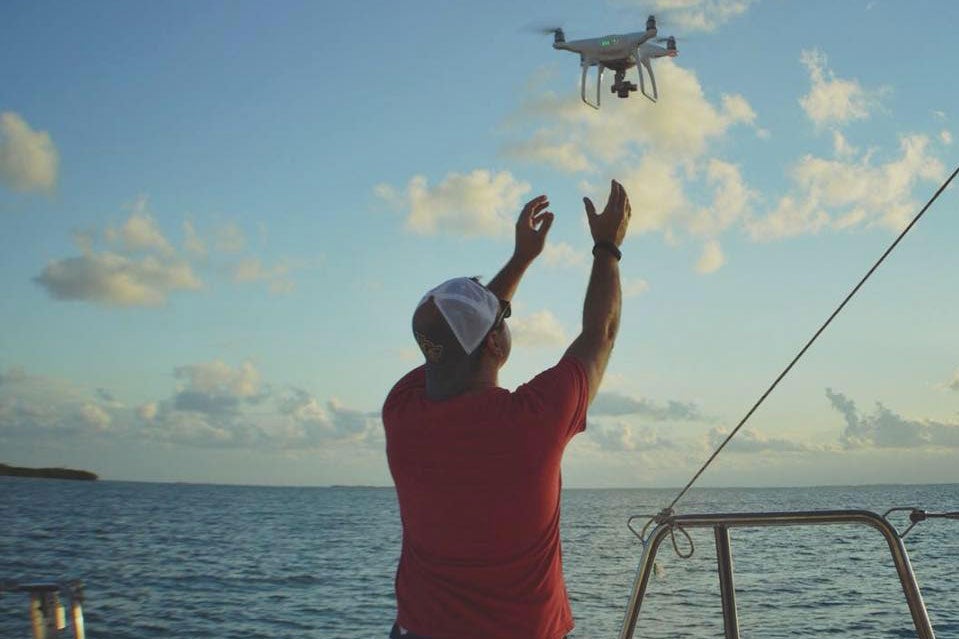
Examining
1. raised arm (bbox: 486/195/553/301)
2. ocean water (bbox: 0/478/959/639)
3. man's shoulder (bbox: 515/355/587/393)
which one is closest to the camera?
man's shoulder (bbox: 515/355/587/393)

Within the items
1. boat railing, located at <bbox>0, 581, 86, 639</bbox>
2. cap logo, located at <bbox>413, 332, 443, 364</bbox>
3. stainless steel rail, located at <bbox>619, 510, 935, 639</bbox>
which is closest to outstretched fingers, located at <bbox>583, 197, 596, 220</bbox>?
cap logo, located at <bbox>413, 332, 443, 364</bbox>

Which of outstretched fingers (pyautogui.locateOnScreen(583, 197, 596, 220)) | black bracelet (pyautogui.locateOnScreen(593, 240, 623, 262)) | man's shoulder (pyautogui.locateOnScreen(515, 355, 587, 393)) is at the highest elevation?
outstretched fingers (pyautogui.locateOnScreen(583, 197, 596, 220))

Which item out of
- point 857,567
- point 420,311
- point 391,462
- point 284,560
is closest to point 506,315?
point 420,311

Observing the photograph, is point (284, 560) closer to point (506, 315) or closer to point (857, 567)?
point (857, 567)

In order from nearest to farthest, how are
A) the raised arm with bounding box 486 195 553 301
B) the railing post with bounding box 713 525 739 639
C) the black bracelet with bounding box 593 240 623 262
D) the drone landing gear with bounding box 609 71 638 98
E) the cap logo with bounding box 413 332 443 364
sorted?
the cap logo with bounding box 413 332 443 364
the black bracelet with bounding box 593 240 623 262
the raised arm with bounding box 486 195 553 301
the railing post with bounding box 713 525 739 639
the drone landing gear with bounding box 609 71 638 98

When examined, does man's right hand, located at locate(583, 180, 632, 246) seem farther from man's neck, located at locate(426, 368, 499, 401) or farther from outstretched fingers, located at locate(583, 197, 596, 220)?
man's neck, located at locate(426, 368, 499, 401)

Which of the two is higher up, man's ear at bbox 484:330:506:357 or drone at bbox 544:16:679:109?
drone at bbox 544:16:679:109

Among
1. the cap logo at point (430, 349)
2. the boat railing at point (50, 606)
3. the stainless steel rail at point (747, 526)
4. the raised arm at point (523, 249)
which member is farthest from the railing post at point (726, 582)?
the boat railing at point (50, 606)

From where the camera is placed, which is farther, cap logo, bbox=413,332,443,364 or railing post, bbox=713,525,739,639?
railing post, bbox=713,525,739,639

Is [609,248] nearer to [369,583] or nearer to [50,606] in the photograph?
[50,606]
